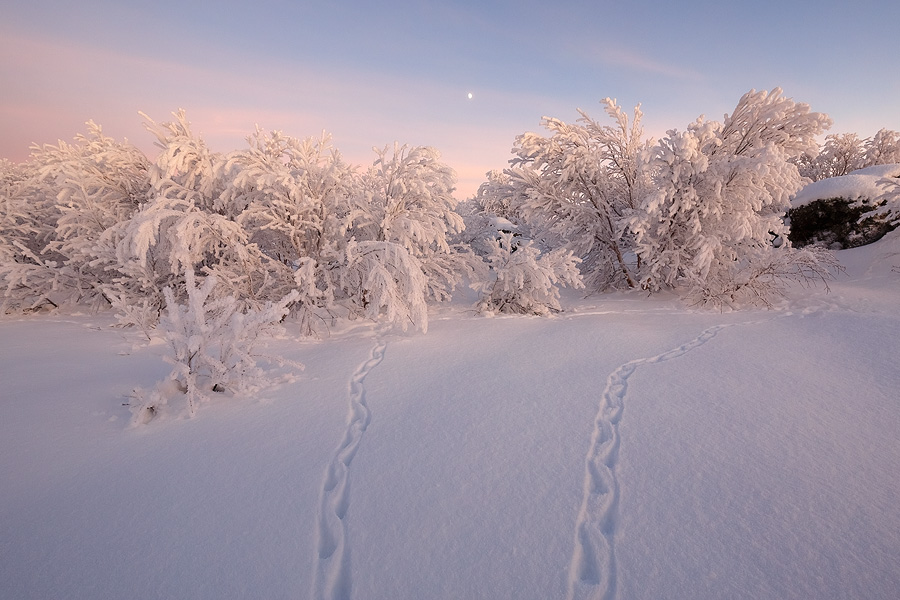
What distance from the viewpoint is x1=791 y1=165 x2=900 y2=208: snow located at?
905 centimetres

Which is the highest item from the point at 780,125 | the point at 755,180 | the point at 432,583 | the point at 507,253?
the point at 780,125

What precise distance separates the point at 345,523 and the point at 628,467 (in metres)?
1.80

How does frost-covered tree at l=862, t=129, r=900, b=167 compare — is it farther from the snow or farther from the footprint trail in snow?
the footprint trail in snow

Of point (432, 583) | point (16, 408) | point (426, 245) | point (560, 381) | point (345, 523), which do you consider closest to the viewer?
point (432, 583)

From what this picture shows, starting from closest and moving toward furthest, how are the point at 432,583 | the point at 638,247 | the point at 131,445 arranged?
the point at 432,583 < the point at 131,445 < the point at 638,247

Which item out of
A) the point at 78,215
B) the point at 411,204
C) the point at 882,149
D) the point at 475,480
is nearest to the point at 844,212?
the point at 882,149

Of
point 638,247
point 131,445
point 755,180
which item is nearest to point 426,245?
point 638,247

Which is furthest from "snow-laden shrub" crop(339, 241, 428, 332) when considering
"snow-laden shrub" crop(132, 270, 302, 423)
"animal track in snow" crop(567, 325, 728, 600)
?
"animal track in snow" crop(567, 325, 728, 600)

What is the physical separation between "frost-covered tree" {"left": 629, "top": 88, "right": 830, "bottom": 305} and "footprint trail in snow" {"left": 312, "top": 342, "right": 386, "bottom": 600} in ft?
19.5

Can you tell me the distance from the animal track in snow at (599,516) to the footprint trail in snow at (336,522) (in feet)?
3.50

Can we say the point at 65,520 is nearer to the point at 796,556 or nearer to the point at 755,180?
the point at 796,556

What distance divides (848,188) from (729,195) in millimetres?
5071

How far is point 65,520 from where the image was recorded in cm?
225

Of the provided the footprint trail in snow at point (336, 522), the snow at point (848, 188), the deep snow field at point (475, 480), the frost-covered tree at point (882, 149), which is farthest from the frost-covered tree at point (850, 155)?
the footprint trail in snow at point (336, 522)
